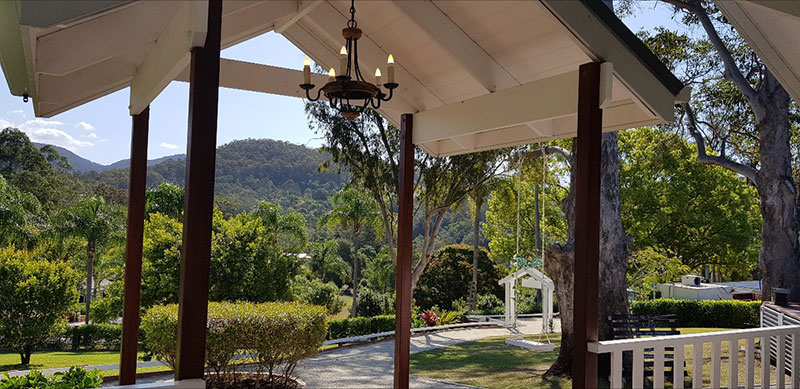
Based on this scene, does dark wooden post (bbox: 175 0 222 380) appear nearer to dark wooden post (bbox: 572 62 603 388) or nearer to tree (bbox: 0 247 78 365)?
dark wooden post (bbox: 572 62 603 388)

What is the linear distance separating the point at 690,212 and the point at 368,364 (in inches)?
675

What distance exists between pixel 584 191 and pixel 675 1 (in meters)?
12.8

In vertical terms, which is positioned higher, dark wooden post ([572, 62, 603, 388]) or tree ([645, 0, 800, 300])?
tree ([645, 0, 800, 300])

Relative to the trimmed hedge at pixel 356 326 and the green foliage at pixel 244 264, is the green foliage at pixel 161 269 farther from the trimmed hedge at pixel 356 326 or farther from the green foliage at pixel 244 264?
the trimmed hedge at pixel 356 326

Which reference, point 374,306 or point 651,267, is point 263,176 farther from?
point 651,267

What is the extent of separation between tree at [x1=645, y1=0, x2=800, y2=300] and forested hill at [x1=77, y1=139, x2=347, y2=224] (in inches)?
1207

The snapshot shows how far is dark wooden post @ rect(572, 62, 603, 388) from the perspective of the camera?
141 inches

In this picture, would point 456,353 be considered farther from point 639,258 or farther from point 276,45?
point 276,45

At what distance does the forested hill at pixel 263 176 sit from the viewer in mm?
45500

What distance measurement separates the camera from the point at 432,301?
77.3 ft

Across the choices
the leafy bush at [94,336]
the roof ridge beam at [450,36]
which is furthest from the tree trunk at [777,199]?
the leafy bush at [94,336]

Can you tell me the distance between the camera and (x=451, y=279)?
79.4 feet

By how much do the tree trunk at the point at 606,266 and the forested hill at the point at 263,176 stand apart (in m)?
35.1

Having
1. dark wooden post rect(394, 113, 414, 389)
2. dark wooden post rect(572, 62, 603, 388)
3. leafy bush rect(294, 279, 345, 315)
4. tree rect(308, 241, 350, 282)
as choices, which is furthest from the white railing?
tree rect(308, 241, 350, 282)
